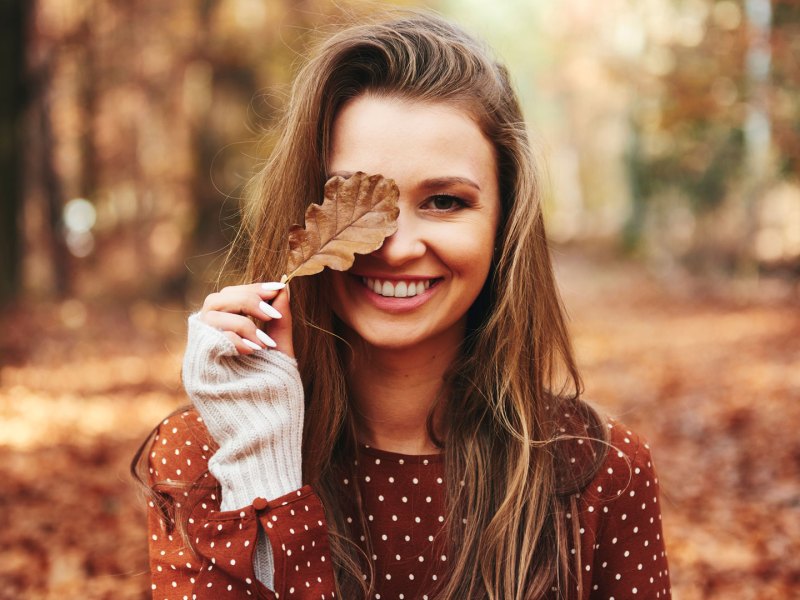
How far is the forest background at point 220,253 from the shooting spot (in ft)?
16.3

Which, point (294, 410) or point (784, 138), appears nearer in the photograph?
point (294, 410)

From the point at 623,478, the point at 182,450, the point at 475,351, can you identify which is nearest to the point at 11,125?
the point at 182,450

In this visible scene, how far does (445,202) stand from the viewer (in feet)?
6.46

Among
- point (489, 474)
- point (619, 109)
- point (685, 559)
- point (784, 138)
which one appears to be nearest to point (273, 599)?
point (489, 474)

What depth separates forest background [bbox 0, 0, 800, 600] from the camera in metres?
4.98

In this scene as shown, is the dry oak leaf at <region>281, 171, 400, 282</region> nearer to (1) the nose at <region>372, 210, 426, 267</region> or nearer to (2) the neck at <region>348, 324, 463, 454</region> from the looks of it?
(1) the nose at <region>372, 210, 426, 267</region>

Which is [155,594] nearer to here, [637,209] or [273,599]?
[273,599]

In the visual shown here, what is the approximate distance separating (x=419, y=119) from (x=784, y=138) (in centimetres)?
1149

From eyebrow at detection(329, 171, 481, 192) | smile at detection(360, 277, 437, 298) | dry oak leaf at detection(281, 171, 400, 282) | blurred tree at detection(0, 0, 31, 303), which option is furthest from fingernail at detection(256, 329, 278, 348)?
blurred tree at detection(0, 0, 31, 303)

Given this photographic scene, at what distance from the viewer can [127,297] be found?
46.2ft

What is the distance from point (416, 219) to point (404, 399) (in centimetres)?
49

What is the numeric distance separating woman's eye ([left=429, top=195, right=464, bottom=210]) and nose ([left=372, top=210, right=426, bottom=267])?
7 cm

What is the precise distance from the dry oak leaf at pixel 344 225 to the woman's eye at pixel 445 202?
146 millimetres

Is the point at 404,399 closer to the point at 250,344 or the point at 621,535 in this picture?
the point at 250,344
